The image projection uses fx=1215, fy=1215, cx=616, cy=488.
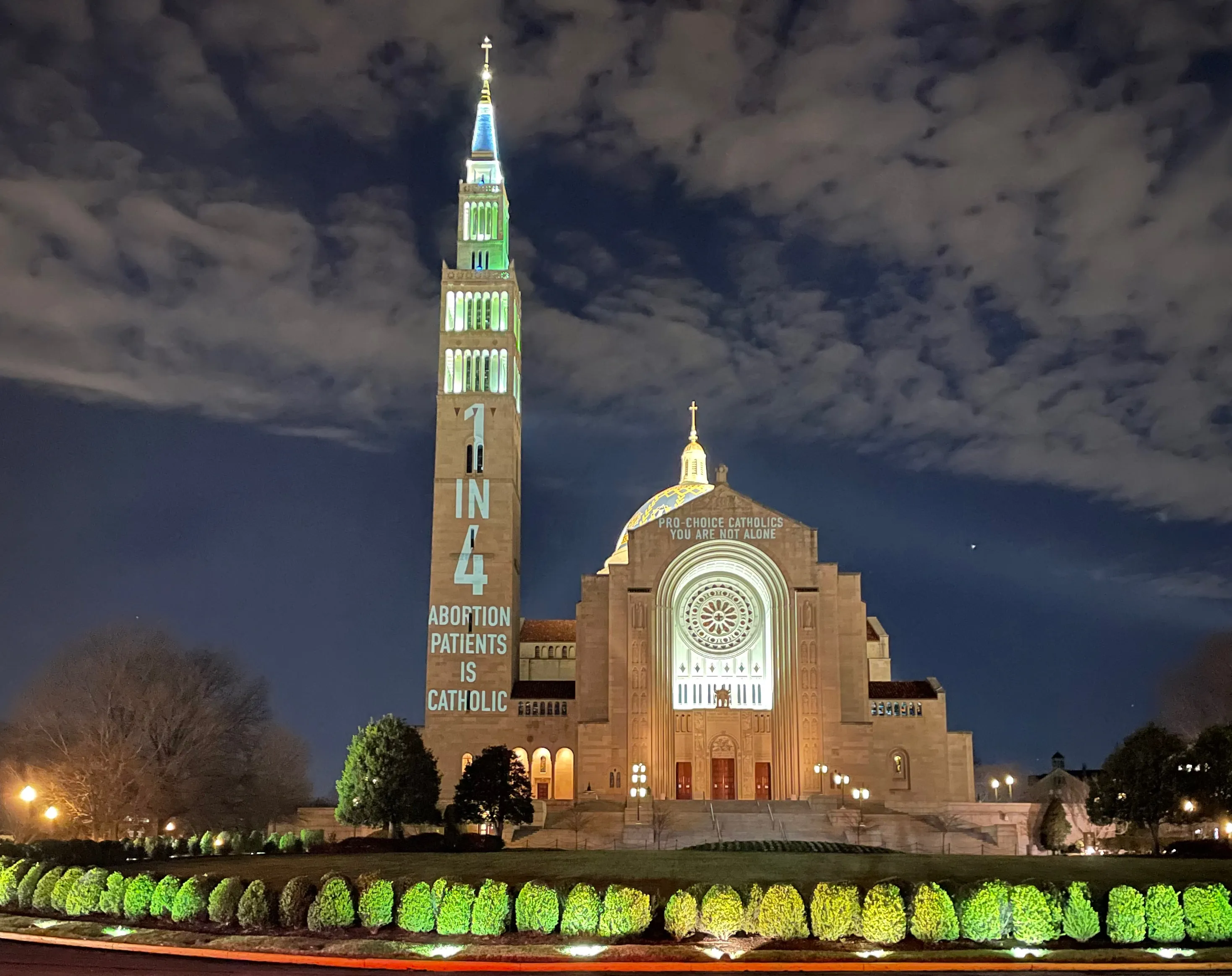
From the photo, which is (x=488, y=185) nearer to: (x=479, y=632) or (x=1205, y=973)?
(x=479, y=632)

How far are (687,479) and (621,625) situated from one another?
33.4 m

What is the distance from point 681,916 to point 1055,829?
113ft

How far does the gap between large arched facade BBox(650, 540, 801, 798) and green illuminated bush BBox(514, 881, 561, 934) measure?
4023cm

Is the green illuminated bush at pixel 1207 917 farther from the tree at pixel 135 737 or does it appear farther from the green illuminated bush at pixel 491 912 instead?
the tree at pixel 135 737

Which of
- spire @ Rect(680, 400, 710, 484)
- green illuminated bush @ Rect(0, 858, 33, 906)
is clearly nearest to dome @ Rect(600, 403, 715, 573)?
spire @ Rect(680, 400, 710, 484)

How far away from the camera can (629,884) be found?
79.6 ft

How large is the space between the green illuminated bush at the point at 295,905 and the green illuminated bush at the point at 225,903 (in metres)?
0.88

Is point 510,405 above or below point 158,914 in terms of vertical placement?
above

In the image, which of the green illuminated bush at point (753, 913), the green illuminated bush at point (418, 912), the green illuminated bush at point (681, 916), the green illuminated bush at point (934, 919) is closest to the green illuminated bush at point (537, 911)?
the green illuminated bush at point (418, 912)

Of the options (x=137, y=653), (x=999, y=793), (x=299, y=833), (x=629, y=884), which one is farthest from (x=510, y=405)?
(x=999, y=793)

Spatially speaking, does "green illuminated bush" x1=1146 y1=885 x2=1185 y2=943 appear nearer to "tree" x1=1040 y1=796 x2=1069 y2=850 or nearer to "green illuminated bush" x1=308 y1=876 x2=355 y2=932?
"green illuminated bush" x1=308 y1=876 x2=355 y2=932

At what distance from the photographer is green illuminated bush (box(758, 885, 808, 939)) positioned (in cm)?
2150

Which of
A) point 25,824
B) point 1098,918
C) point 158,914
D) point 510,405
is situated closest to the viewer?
point 1098,918

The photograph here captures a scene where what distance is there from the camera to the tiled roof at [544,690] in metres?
66.2
